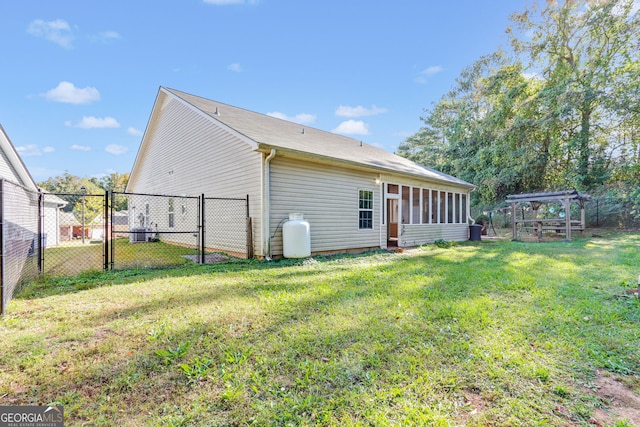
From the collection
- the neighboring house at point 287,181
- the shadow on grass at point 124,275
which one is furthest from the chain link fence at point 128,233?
the neighboring house at point 287,181

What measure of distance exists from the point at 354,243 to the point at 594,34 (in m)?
18.7

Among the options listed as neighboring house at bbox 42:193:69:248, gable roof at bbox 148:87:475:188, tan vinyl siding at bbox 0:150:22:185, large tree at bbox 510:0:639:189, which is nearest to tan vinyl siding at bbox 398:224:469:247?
gable roof at bbox 148:87:475:188

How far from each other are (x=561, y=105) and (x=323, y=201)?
15225mm

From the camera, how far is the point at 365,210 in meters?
8.98

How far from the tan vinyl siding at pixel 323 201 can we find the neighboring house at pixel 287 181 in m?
0.03

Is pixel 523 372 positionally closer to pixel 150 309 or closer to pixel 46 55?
pixel 150 309

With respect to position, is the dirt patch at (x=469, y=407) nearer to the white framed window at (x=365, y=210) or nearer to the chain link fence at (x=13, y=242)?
the chain link fence at (x=13, y=242)

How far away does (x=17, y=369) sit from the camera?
6.93ft

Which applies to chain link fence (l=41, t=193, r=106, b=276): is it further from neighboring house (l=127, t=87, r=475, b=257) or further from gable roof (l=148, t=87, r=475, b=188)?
gable roof (l=148, t=87, r=475, b=188)

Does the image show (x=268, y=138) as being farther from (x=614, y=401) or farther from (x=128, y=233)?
(x=614, y=401)

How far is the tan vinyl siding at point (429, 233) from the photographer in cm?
995

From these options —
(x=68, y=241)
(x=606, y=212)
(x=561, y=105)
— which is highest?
(x=561, y=105)

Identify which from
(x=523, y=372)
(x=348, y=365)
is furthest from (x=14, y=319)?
(x=523, y=372)

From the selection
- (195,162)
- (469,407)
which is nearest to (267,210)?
(195,162)
